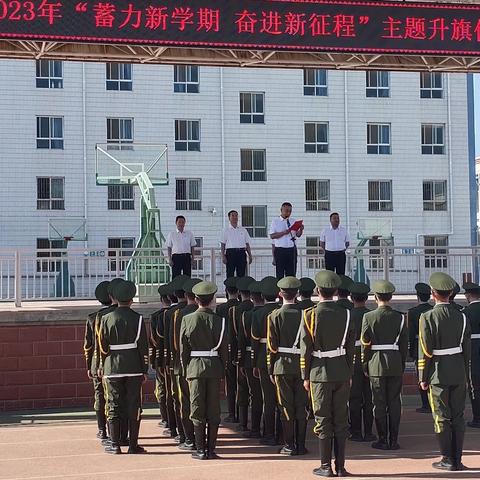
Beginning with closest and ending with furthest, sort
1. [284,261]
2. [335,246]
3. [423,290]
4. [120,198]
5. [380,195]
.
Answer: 1. [423,290]
2. [284,261]
3. [335,246]
4. [120,198]
5. [380,195]

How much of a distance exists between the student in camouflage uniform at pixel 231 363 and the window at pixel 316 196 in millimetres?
26218

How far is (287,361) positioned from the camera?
10812 mm

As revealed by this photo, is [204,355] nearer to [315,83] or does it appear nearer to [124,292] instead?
[124,292]

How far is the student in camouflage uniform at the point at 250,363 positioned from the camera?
1205 centimetres

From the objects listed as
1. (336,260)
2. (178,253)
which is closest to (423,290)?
(336,260)

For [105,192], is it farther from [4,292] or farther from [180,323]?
[180,323]

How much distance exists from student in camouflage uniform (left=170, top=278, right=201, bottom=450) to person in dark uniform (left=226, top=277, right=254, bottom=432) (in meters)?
0.91

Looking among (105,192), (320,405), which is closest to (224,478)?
(320,405)

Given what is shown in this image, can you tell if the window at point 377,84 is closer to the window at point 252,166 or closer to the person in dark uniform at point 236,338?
the window at point 252,166

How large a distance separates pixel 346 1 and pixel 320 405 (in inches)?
258

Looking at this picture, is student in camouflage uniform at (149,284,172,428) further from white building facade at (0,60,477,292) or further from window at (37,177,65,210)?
window at (37,177,65,210)

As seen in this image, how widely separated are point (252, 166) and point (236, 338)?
89.6ft

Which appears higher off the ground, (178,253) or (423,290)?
(178,253)

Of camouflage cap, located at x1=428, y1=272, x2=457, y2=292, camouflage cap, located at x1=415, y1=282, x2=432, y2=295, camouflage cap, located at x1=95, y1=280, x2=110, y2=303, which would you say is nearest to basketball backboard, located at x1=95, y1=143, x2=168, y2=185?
camouflage cap, located at x1=415, y1=282, x2=432, y2=295
